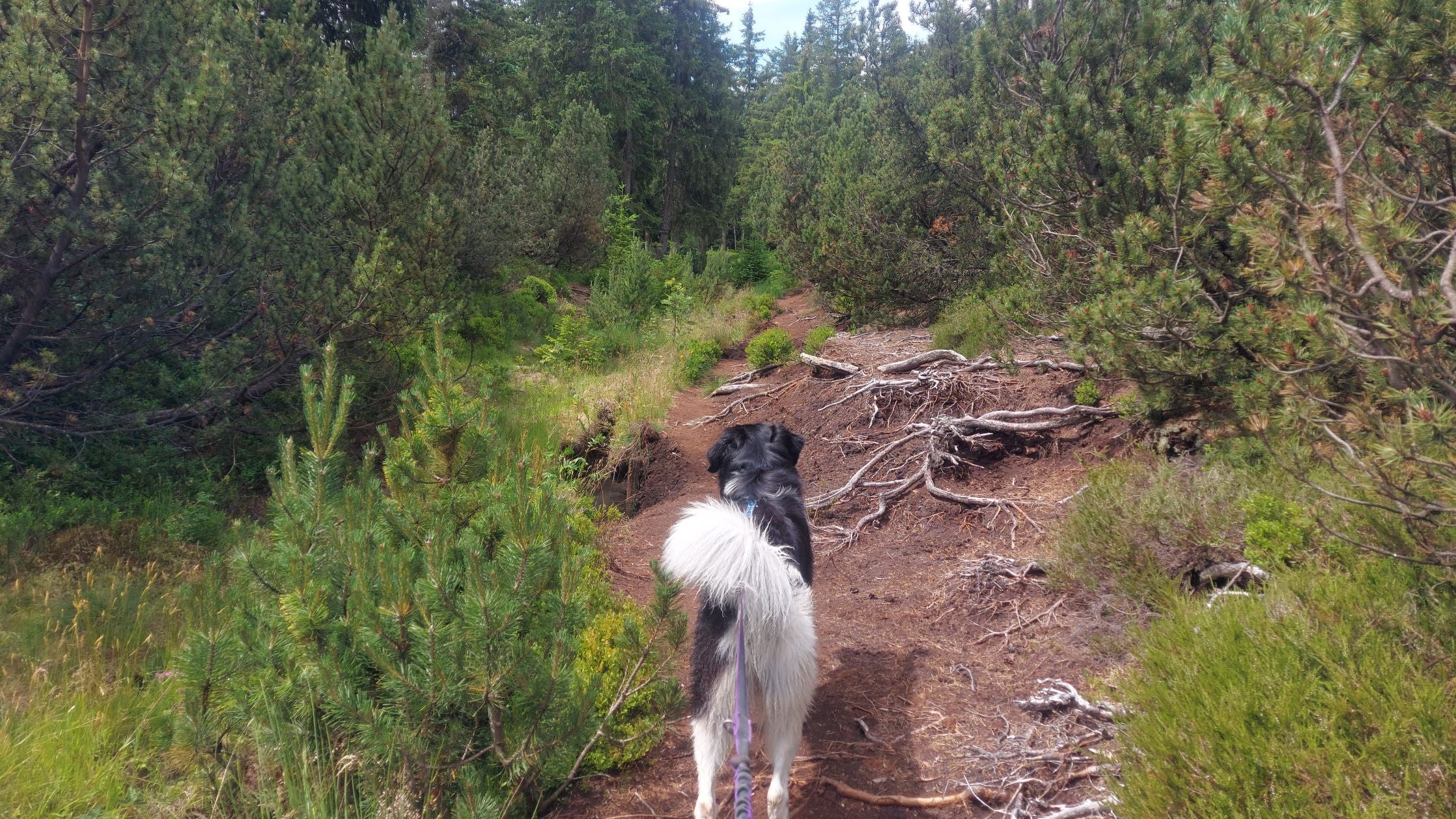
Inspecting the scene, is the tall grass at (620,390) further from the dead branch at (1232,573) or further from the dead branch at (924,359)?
the dead branch at (1232,573)

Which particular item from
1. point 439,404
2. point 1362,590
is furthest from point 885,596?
point 439,404

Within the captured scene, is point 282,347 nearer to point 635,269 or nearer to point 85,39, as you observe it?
point 85,39

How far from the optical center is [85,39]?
460 centimetres

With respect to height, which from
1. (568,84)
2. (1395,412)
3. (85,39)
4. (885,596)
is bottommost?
(885,596)

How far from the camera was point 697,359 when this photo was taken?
1263 centimetres

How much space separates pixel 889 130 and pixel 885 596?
35.1ft

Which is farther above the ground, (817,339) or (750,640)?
(750,640)

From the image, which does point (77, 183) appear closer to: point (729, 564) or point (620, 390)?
point (729, 564)

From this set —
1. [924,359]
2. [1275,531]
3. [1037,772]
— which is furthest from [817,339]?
[1037,772]

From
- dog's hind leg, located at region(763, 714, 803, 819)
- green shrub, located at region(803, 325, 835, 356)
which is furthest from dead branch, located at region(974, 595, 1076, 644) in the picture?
green shrub, located at region(803, 325, 835, 356)

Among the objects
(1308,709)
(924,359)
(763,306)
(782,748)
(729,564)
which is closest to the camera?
(1308,709)

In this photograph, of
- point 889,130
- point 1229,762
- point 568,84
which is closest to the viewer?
point 1229,762

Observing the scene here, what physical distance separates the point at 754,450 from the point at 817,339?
319 inches

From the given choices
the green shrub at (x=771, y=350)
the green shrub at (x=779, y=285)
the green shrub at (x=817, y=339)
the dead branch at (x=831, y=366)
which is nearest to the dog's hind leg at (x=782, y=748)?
the dead branch at (x=831, y=366)
